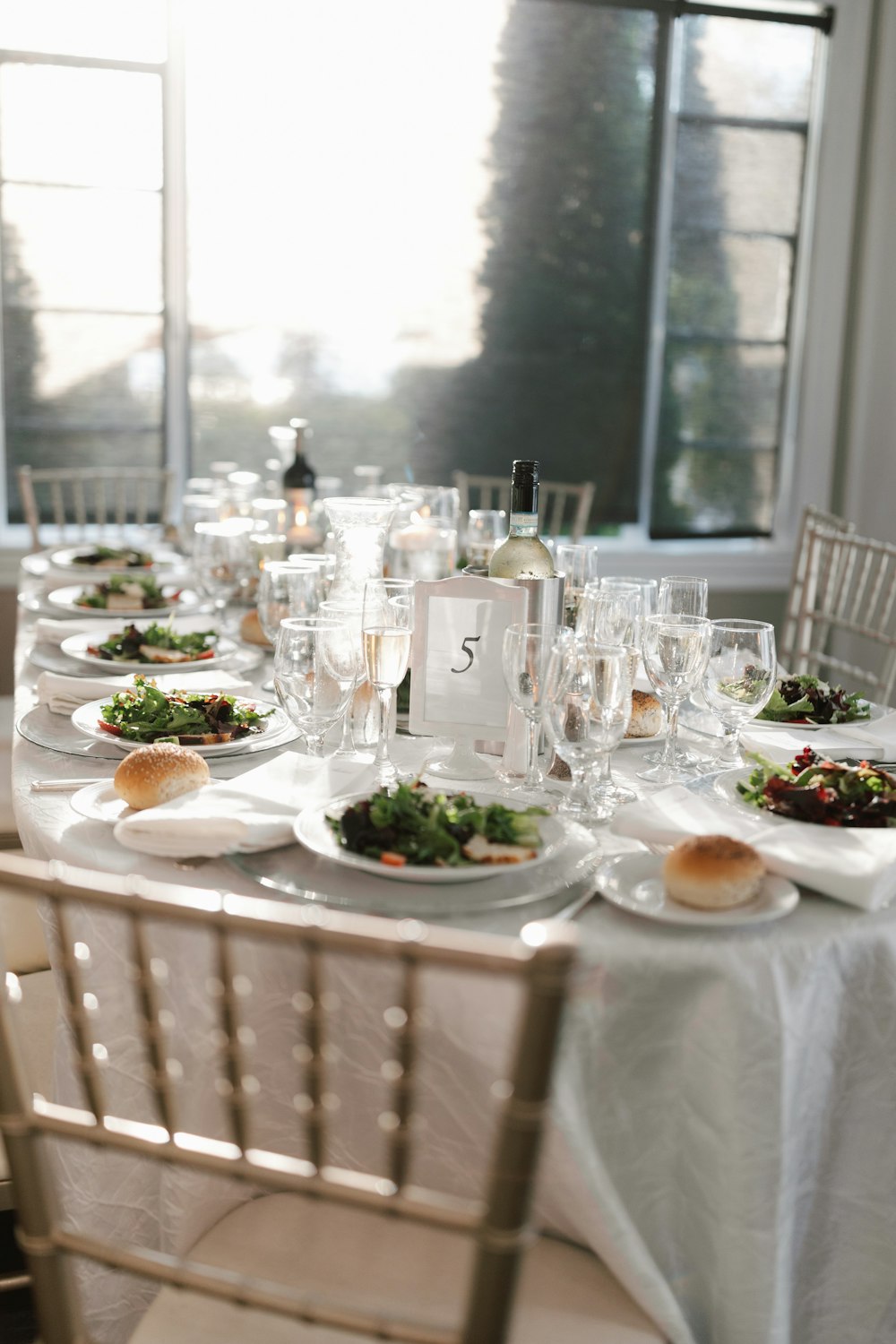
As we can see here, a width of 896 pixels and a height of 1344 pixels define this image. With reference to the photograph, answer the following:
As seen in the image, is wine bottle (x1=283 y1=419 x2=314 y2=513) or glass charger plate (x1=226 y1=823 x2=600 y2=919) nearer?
glass charger plate (x1=226 y1=823 x2=600 y2=919)

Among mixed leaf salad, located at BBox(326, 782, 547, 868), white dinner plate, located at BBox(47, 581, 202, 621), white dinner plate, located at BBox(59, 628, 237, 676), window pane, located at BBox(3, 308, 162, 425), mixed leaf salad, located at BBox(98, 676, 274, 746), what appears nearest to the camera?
mixed leaf salad, located at BBox(326, 782, 547, 868)

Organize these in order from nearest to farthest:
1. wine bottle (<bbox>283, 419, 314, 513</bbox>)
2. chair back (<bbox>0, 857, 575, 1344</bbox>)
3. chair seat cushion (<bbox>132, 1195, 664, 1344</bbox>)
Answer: chair back (<bbox>0, 857, 575, 1344</bbox>) → chair seat cushion (<bbox>132, 1195, 664, 1344</bbox>) → wine bottle (<bbox>283, 419, 314, 513</bbox>)

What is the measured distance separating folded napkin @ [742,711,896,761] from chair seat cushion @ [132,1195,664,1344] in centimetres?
63

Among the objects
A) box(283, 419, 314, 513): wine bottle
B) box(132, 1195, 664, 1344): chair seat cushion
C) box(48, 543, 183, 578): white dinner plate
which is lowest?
box(132, 1195, 664, 1344): chair seat cushion

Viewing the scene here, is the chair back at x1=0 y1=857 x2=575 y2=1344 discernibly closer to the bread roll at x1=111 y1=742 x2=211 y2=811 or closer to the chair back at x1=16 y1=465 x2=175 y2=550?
the bread roll at x1=111 y1=742 x2=211 y2=811

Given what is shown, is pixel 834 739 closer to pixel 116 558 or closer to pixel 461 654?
pixel 461 654

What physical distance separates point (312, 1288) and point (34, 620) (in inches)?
64.2

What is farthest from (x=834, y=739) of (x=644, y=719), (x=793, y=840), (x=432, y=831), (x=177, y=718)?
(x=177, y=718)

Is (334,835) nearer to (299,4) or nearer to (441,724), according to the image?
(441,724)

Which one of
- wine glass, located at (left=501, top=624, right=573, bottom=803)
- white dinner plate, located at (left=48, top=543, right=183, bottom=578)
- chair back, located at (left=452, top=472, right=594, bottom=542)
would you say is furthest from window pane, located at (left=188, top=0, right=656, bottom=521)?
wine glass, located at (left=501, top=624, right=573, bottom=803)

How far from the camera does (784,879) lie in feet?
3.68

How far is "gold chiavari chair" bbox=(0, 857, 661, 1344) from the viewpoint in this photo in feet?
2.37

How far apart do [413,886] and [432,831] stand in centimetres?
5

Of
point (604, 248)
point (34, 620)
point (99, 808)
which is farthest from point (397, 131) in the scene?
point (99, 808)
